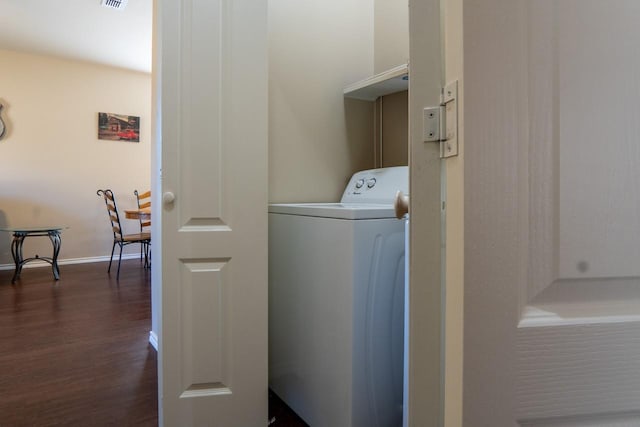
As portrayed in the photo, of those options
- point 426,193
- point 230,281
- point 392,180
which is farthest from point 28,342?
point 426,193

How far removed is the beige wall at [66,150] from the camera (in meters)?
4.56

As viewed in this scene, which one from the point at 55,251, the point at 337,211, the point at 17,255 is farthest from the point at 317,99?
the point at 17,255

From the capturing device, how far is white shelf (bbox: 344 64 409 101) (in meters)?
1.73

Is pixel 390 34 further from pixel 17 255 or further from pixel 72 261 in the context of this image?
pixel 72 261

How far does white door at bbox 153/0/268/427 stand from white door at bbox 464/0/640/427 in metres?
1.13

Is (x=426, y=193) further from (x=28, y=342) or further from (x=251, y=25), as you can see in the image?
(x=28, y=342)

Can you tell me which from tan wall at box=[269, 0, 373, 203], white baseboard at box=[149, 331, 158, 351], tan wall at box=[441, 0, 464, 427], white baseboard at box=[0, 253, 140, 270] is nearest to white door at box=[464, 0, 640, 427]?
tan wall at box=[441, 0, 464, 427]

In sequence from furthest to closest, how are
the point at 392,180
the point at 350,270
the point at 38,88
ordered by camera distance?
the point at 38,88 → the point at 392,180 → the point at 350,270

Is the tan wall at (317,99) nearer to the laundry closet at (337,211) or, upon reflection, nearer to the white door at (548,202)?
the laundry closet at (337,211)

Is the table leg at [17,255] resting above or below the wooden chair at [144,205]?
below

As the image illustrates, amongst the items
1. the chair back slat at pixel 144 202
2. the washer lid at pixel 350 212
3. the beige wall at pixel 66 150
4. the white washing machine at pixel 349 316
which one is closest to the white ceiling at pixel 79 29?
the beige wall at pixel 66 150

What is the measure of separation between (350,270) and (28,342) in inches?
89.9

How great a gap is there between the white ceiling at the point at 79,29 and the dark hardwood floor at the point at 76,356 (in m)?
2.65

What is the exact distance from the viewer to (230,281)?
144cm
